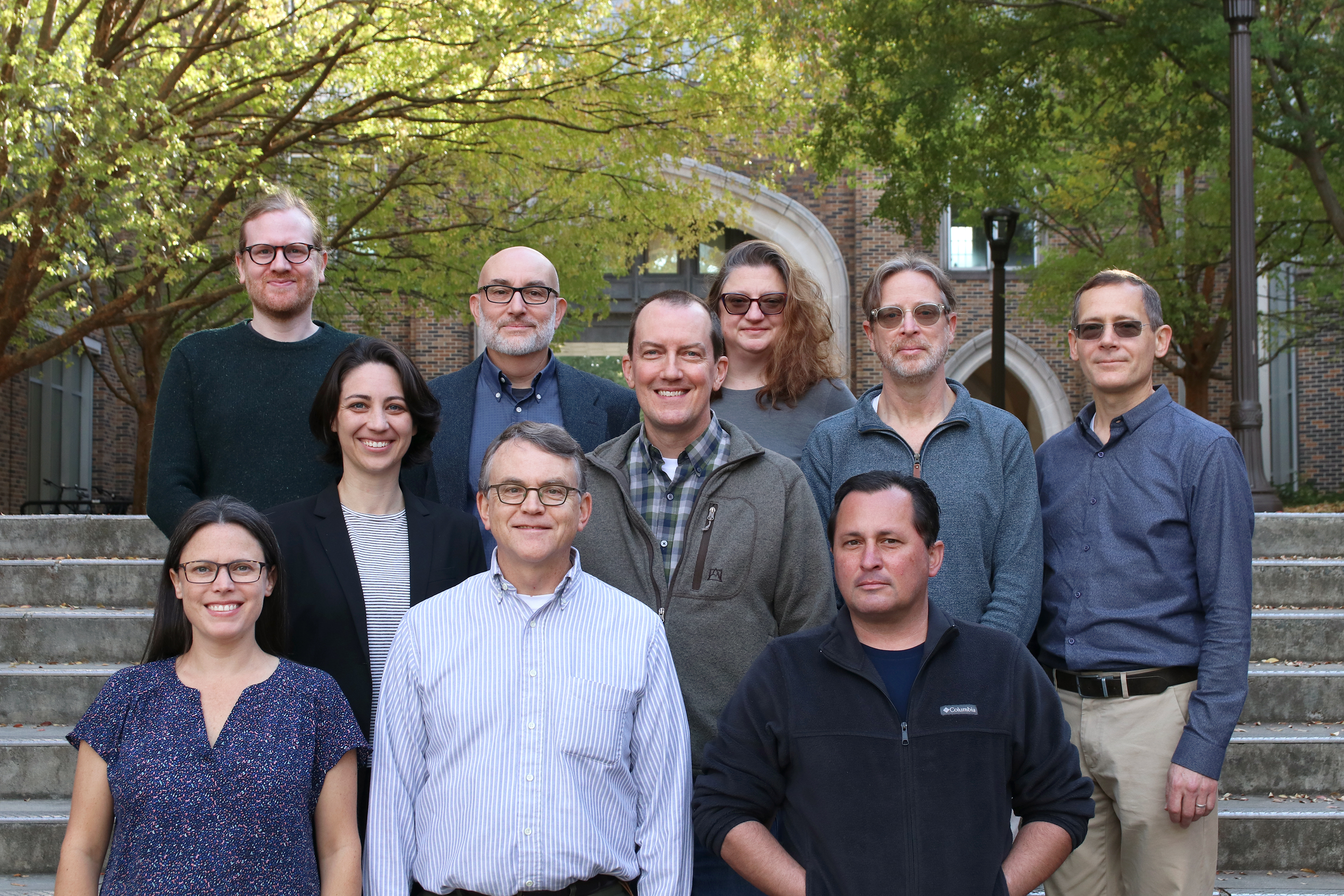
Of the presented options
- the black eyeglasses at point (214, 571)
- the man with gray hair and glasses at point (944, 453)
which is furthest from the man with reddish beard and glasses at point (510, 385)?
the black eyeglasses at point (214, 571)

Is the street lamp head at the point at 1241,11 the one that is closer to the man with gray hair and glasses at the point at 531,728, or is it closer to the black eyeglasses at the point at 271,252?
the black eyeglasses at the point at 271,252

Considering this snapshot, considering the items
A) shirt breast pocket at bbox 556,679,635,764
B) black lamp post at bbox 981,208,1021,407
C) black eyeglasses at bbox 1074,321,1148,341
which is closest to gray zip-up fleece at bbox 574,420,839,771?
shirt breast pocket at bbox 556,679,635,764

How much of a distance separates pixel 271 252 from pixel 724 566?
163 cm

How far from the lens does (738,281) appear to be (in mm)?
3707

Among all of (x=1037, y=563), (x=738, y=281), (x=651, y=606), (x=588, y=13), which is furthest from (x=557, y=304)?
(x=588, y=13)

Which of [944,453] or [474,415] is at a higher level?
[474,415]

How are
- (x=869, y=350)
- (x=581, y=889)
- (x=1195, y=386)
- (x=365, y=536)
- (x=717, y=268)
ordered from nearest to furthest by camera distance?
(x=581, y=889) → (x=365, y=536) → (x=1195, y=386) → (x=869, y=350) → (x=717, y=268)

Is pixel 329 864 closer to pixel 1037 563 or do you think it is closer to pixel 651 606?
pixel 651 606

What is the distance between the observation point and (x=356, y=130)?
10.7 metres

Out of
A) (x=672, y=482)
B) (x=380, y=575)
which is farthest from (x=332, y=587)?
(x=672, y=482)

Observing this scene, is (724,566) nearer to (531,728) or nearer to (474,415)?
Result: (531,728)

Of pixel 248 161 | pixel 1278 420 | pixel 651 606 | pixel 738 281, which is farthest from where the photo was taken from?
pixel 1278 420

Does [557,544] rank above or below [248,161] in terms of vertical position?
below

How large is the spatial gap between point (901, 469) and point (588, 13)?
855 centimetres
